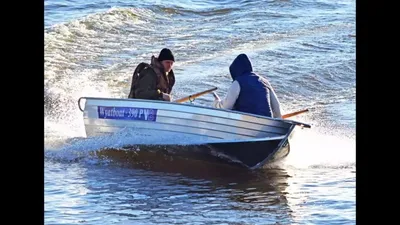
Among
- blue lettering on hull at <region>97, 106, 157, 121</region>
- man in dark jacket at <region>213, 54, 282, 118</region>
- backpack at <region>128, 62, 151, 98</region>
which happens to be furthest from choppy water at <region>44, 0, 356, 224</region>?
man in dark jacket at <region>213, 54, 282, 118</region>

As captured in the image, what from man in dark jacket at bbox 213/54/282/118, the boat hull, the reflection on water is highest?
man in dark jacket at bbox 213/54/282/118

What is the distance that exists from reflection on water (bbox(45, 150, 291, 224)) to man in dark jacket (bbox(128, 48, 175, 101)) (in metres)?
0.69

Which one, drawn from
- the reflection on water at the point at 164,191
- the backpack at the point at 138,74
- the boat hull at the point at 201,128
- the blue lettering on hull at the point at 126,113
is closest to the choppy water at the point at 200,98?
the reflection on water at the point at 164,191

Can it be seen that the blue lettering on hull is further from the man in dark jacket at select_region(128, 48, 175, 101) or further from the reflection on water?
the reflection on water

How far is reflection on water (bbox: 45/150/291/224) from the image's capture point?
23.6 feet

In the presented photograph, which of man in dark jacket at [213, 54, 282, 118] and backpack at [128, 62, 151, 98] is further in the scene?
backpack at [128, 62, 151, 98]

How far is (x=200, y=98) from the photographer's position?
13.8m

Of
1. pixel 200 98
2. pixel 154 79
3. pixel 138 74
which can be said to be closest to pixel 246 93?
pixel 154 79

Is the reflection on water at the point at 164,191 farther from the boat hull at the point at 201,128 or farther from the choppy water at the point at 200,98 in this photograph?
the boat hull at the point at 201,128

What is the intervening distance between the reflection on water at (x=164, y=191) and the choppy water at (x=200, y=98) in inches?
0.5

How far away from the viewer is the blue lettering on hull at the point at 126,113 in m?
9.66

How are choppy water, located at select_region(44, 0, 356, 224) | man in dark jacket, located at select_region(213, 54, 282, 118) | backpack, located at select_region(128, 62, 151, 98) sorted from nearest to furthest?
choppy water, located at select_region(44, 0, 356, 224)
man in dark jacket, located at select_region(213, 54, 282, 118)
backpack, located at select_region(128, 62, 151, 98)

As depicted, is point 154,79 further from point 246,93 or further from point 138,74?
point 246,93

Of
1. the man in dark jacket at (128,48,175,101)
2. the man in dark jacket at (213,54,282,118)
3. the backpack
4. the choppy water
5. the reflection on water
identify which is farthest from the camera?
the backpack
